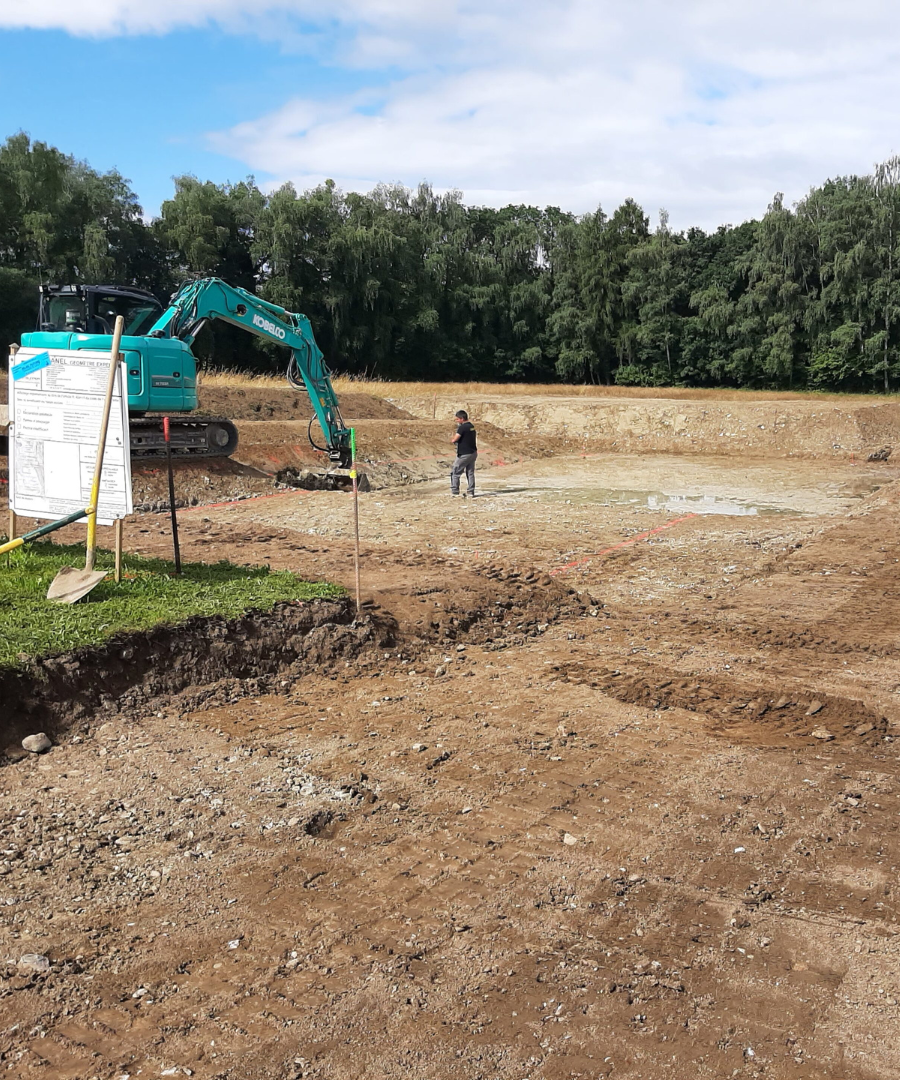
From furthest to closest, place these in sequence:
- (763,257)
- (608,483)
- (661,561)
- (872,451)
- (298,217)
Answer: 1. (763,257)
2. (298,217)
3. (872,451)
4. (608,483)
5. (661,561)

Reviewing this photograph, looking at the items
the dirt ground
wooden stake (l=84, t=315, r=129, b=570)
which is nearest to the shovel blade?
wooden stake (l=84, t=315, r=129, b=570)

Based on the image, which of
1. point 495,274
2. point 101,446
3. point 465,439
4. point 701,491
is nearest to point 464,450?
point 465,439

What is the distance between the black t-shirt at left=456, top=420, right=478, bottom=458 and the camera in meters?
18.4

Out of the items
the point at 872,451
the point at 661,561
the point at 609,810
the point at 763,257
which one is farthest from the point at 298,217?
the point at 609,810

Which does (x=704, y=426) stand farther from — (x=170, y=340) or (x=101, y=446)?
(x=101, y=446)

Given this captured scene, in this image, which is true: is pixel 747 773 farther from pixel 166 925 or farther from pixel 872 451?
pixel 872 451

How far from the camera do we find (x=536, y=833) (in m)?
5.11

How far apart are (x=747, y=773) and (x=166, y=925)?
367cm

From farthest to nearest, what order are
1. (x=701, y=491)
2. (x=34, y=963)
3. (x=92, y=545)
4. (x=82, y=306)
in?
(x=701, y=491), (x=82, y=306), (x=92, y=545), (x=34, y=963)

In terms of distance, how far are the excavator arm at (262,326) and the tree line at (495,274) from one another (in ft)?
92.7

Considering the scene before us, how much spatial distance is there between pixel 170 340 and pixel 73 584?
29.5 ft

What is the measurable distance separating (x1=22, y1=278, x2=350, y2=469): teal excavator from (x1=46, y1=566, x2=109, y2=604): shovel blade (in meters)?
6.98

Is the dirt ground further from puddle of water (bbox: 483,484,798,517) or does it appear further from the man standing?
the man standing

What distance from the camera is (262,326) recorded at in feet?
57.6
